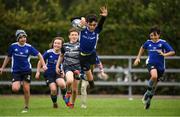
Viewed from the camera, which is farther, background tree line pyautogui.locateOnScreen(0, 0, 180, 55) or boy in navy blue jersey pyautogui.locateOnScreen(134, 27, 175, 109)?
background tree line pyautogui.locateOnScreen(0, 0, 180, 55)

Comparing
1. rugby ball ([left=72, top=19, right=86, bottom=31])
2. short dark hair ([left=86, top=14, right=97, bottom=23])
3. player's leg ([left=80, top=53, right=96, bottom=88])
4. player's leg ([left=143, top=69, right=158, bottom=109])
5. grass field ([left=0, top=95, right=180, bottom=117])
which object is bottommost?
grass field ([left=0, top=95, right=180, bottom=117])

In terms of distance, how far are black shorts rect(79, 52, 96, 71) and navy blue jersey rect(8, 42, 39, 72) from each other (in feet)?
3.92

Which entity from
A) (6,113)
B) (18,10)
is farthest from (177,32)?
(6,113)

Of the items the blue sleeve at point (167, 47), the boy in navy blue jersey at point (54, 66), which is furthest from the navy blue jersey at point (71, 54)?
the blue sleeve at point (167, 47)

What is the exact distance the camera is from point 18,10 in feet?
97.3

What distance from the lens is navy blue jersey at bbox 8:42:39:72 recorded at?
18344 millimetres

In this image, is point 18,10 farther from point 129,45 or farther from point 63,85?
point 63,85

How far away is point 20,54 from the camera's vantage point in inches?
725

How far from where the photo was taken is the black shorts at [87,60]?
18.2 m

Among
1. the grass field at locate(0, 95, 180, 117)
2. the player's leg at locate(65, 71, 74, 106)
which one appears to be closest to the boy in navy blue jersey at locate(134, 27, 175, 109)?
the grass field at locate(0, 95, 180, 117)

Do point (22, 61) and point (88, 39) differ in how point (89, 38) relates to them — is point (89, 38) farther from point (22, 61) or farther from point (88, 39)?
point (22, 61)

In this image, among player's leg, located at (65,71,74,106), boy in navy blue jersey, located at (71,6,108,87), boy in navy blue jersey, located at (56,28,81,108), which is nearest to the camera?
boy in navy blue jersey, located at (71,6,108,87)

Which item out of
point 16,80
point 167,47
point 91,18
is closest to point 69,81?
point 16,80

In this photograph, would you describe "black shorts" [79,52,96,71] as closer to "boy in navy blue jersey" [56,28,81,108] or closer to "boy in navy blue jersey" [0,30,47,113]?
"boy in navy blue jersey" [56,28,81,108]
